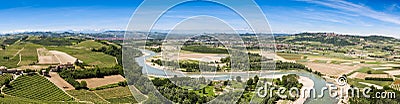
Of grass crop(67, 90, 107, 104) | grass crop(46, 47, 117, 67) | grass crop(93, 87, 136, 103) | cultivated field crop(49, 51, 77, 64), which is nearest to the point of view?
grass crop(93, 87, 136, 103)

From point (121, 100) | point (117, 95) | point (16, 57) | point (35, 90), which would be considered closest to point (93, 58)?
point (16, 57)

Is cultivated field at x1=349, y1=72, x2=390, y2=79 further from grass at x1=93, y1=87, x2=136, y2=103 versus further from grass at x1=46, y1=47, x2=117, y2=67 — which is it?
grass at x1=46, y1=47, x2=117, y2=67

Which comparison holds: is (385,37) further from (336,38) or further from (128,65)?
(128,65)

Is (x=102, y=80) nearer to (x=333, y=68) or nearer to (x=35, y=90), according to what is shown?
(x=35, y=90)

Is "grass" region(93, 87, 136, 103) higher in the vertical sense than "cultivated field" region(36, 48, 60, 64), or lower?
lower

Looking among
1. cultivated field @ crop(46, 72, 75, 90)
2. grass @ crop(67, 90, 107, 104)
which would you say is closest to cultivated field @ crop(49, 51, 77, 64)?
cultivated field @ crop(46, 72, 75, 90)

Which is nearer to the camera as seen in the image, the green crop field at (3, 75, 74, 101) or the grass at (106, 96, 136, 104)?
the grass at (106, 96, 136, 104)

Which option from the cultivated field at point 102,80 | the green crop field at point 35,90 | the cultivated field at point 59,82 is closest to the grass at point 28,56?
the cultivated field at point 59,82
